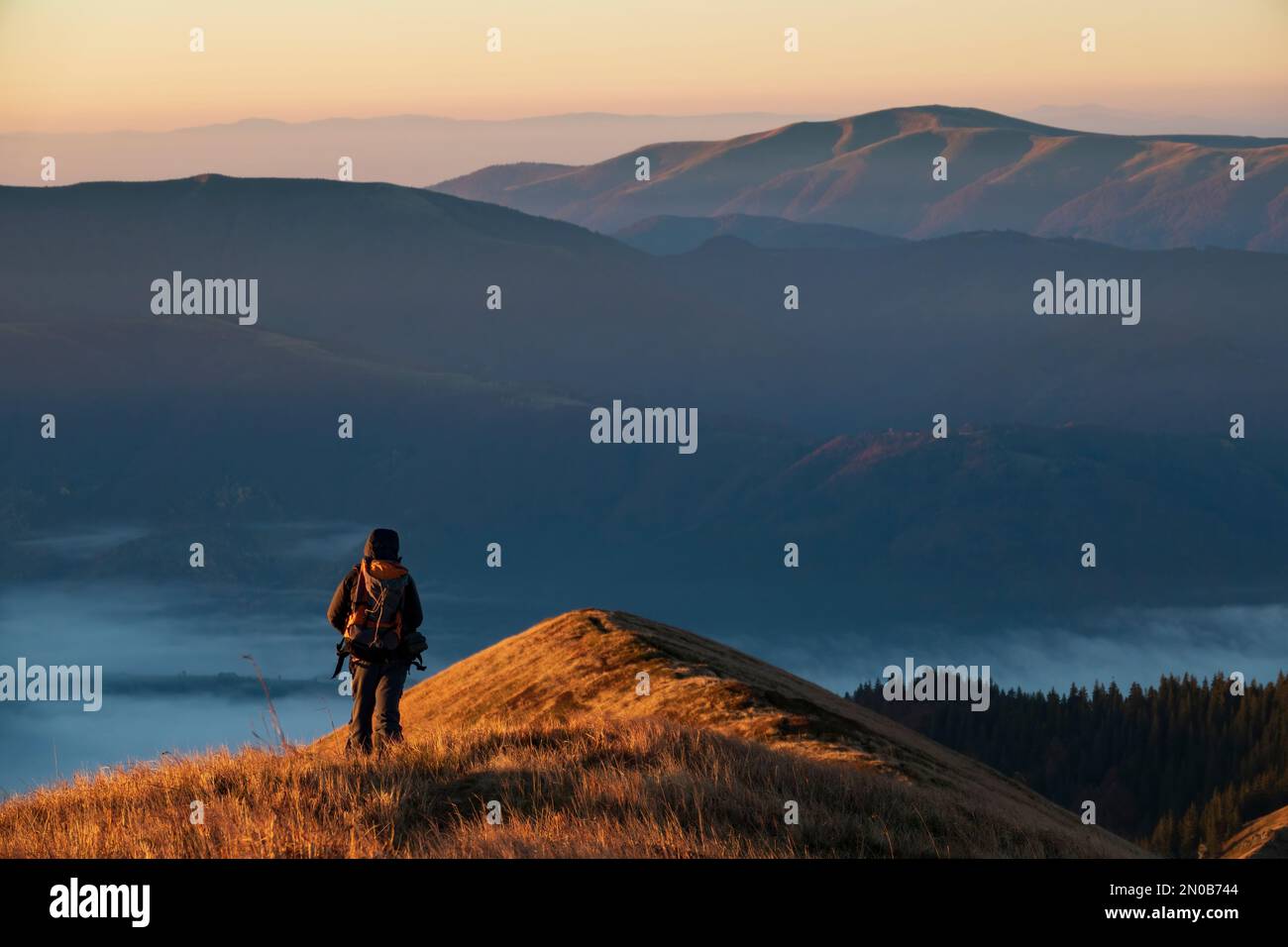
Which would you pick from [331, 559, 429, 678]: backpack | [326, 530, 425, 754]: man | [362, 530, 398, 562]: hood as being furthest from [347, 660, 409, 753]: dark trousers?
[362, 530, 398, 562]: hood

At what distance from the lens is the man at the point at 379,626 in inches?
764

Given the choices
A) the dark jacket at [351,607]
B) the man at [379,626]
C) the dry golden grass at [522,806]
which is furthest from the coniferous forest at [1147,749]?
the dark jacket at [351,607]

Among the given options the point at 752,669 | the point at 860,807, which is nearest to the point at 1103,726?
the point at 752,669

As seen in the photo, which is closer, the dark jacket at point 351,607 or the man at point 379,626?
the man at point 379,626

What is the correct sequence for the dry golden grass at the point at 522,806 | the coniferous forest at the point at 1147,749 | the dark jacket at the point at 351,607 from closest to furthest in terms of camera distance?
the dry golden grass at the point at 522,806 → the dark jacket at the point at 351,607 → the coniferous forest at the point at 1147,749

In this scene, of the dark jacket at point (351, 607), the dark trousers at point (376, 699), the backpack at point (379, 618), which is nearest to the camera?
the backpack at point (379, 618)

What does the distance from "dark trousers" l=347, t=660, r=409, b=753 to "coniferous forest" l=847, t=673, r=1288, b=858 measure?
446 feet

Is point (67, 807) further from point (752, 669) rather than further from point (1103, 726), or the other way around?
point (1103, 726)

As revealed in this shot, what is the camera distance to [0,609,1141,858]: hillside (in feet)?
48.6

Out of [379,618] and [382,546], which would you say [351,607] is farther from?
[382,546]

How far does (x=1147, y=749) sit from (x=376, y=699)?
578 ft

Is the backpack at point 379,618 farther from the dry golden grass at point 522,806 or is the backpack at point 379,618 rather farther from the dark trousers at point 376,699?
the dry golden grass at point 522,806

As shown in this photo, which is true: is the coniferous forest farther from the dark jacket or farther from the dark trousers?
the dark jacket
